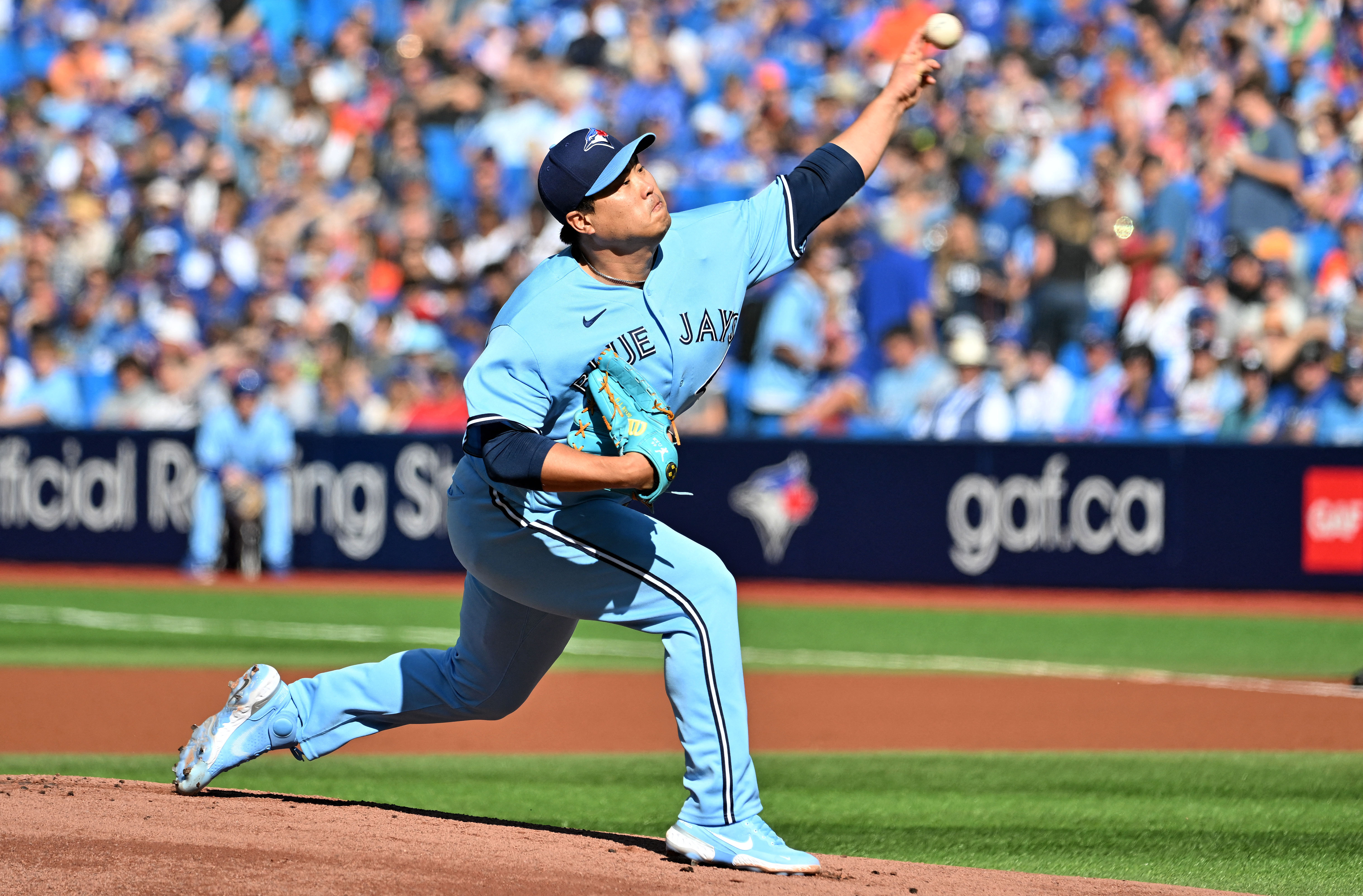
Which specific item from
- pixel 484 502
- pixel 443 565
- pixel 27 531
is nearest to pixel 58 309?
pixel 27 531

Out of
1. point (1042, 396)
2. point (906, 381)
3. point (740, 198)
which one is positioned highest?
point (740, 198)

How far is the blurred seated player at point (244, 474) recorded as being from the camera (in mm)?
16375

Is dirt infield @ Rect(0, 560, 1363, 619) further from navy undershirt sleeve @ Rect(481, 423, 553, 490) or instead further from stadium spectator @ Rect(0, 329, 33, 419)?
navy undershirt sleeve @ Rect(481, 423, 553, 490)

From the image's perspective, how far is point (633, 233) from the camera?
A: 4.50m

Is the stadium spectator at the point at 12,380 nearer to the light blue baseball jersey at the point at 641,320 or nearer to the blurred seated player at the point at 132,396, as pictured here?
the blurred seated player at the point at 132,396

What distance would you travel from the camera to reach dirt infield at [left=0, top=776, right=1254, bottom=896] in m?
4.18

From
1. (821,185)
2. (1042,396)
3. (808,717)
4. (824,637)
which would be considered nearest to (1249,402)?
Result: (1042,396)

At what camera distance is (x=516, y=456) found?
166 inches

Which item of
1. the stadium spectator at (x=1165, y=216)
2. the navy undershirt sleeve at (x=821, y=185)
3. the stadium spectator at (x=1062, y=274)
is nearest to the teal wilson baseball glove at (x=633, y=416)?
the navy undershirt sleeve at (x=821, y=185)

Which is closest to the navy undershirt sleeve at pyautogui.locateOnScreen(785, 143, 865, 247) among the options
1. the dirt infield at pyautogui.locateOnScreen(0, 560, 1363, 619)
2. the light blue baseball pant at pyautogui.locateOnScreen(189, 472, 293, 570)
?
the dirt infield at pyautogui.locateOnScreen(0, 560, 1363, 619)

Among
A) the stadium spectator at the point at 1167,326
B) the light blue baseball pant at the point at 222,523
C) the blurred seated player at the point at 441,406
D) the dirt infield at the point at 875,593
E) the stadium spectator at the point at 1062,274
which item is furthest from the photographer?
the blurred seated player at the point at 441,406

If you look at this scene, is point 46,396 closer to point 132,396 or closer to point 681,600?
point 132,396

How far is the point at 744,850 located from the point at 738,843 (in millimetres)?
23

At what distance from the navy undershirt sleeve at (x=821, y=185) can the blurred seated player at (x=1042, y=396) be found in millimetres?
10190
